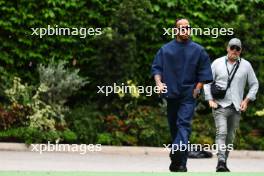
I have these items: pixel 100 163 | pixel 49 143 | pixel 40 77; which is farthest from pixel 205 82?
pixel 40 77

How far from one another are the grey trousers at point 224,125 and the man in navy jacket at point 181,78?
71cm

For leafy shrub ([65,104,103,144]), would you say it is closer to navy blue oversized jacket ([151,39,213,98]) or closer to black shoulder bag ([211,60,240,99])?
black shoulder bag ([211,60,240,99])

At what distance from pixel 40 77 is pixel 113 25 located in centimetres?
171

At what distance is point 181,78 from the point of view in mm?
10477

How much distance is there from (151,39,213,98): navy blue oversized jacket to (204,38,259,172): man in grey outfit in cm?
69

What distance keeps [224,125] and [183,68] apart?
107 cm

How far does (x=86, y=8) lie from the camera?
54.5 feet

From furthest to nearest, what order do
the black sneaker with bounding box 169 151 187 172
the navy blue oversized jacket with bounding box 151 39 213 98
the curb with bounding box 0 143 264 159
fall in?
1. the curb with bounding box 0 143 264 159
2. the navy blue oversized jacket with bounding box 151 39 213 98
3. the black sneaker with bounding box 169 151 187 172

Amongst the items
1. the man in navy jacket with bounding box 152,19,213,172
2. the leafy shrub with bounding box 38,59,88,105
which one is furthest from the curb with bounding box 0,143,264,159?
the man in navy jacket with bounding box 152,19,213,172

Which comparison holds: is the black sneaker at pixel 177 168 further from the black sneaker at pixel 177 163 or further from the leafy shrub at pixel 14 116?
the leafy shrub at pixel 14 116

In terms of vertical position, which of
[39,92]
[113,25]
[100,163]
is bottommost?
[100,163]

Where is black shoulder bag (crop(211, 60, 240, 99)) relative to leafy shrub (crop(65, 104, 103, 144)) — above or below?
above

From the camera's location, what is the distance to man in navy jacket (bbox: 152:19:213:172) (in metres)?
10.4

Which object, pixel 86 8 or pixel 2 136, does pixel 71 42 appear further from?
pixel 2 136
